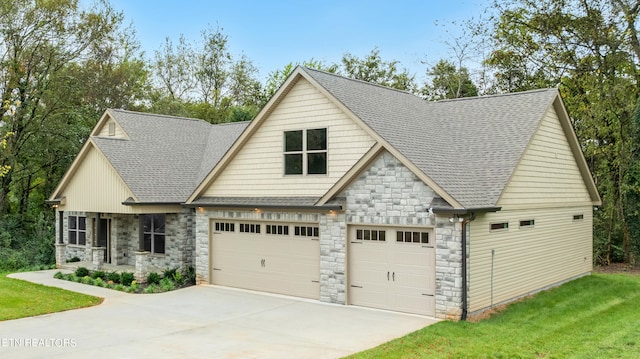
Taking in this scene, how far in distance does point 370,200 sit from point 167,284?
735 centimetres

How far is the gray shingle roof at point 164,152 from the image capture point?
19.2m

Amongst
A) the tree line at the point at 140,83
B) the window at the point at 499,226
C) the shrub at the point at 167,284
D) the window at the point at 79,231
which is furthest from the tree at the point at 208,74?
the window at the point at 499,226

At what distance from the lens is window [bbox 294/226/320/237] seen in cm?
1561

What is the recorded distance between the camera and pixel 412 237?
13625 mm

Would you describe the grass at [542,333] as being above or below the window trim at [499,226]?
below

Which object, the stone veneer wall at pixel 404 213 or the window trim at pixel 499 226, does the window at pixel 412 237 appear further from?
the window trim at pixel 499 226

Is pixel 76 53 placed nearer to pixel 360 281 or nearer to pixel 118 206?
pixel 118 206

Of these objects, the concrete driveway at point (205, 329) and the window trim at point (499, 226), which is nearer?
the concrete driveway at point (205, 329)

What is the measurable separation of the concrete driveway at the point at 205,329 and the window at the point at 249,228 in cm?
203

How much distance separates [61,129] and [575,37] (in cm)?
2492

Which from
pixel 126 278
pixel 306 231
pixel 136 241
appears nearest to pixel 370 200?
pixel 306 231

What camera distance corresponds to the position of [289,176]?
639 inches

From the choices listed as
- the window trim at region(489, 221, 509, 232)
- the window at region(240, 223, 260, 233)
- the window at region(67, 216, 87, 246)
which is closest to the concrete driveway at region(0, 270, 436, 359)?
the window at region(240, 223, 260, 233)

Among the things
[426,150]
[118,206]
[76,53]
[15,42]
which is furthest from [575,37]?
[15,42]
